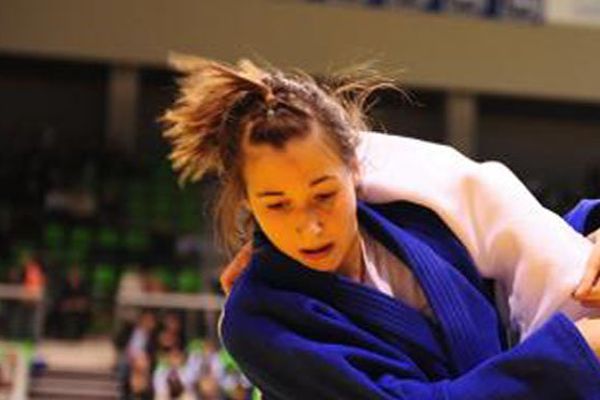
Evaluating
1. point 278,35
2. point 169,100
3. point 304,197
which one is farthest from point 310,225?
point 278,35

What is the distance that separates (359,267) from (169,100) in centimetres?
931

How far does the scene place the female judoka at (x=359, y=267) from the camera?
1.04m

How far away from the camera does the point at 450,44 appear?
11258 mm

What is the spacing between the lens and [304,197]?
107cm

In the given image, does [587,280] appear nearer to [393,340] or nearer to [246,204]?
[393,340]

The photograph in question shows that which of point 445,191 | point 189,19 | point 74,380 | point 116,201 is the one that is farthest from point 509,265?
point 189,19

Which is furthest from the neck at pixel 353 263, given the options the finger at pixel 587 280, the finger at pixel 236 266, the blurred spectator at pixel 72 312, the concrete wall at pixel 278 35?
the concrete wall at pixel 278 35

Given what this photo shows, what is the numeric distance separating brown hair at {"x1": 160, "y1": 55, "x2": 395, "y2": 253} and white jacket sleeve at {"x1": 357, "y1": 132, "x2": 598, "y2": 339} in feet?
0.22

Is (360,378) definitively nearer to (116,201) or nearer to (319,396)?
(319,396)

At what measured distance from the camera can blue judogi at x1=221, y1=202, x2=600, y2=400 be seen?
1.01 m

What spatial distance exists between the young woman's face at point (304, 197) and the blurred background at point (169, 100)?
6586mm

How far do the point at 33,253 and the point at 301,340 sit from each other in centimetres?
769

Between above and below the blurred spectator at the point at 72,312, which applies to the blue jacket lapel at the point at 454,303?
above

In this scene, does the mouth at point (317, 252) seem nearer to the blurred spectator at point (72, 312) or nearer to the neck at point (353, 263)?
the neck at point (353, 263)
